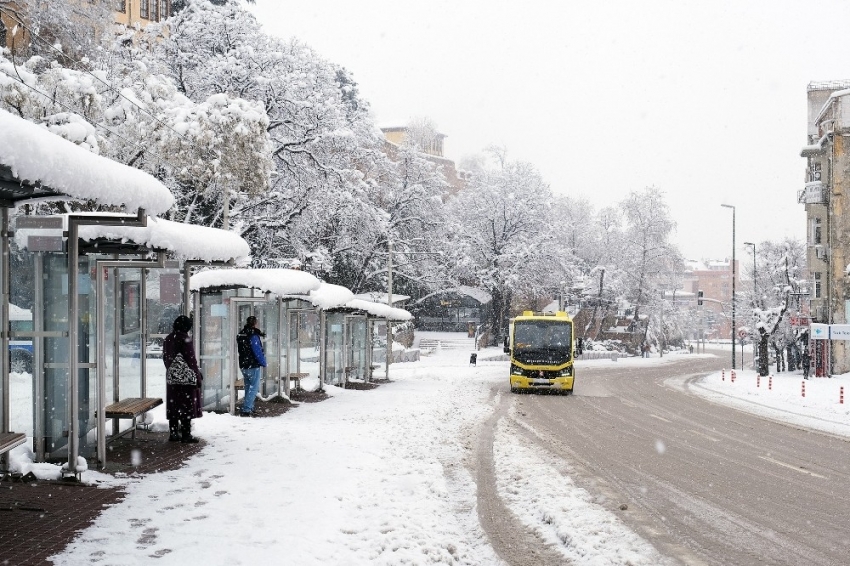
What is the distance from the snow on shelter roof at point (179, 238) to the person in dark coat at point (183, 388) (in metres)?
1.03

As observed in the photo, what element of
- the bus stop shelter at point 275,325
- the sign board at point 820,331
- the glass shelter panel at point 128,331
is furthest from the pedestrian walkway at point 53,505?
the sign board at point 820,331

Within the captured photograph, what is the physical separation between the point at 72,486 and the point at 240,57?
87.3 ft

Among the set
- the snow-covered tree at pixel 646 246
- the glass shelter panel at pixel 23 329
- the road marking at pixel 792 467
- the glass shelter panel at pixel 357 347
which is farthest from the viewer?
the snow-covered tree at pixel 646 246

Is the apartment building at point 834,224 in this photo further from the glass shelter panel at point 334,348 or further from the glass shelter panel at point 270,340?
the glass shelter panel at point 270,340

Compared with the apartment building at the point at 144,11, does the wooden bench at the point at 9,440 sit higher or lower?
lower

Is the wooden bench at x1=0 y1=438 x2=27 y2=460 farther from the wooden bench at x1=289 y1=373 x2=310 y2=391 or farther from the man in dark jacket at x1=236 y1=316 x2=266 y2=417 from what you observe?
the wooden bench at x1=289 y1=373 x2=310 y2=391

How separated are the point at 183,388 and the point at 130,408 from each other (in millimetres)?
960

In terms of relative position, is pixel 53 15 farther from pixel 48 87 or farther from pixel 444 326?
A: pixel 444 326

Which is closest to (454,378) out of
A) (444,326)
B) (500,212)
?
(500,212)

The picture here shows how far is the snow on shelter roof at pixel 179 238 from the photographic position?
9391 mm

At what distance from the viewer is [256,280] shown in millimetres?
15594

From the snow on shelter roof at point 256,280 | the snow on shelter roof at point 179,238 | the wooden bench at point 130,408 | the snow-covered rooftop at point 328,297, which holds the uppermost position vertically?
the snow on shelter roof at point 179,238

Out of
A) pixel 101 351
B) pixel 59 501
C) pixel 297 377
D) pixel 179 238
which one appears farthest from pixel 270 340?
pixel 59 501

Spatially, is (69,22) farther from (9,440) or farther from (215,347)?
(9,440)
